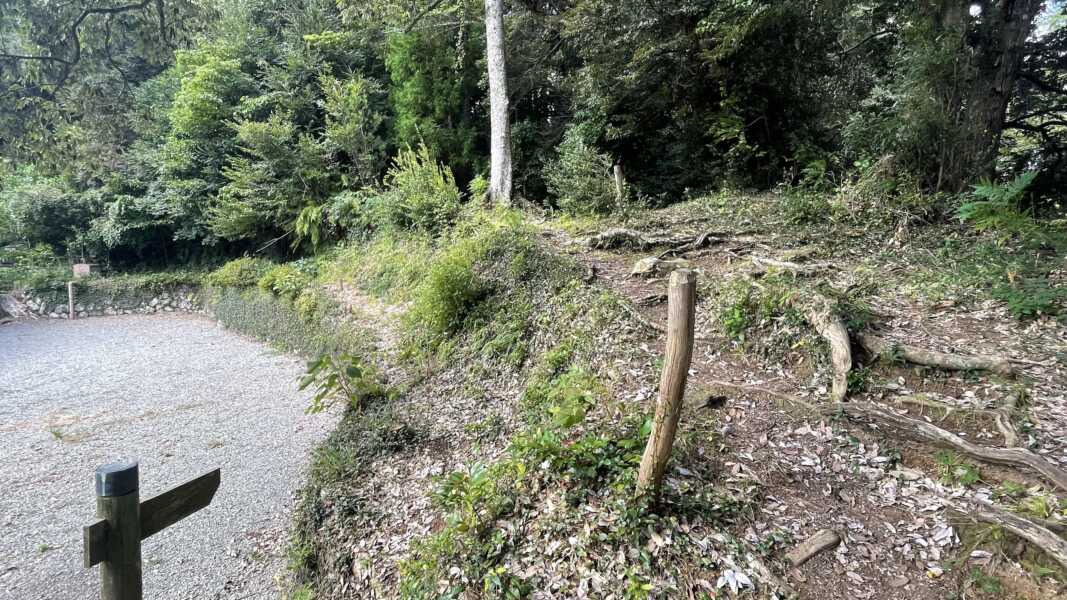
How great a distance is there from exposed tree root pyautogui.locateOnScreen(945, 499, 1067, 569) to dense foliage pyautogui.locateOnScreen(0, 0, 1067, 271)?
14.3 ft

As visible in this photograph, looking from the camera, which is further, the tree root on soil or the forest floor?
the forest floor

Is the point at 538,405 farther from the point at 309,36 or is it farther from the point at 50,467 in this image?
the point at 309,36

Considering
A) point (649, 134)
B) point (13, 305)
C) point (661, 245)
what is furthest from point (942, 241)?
point (13, 305)

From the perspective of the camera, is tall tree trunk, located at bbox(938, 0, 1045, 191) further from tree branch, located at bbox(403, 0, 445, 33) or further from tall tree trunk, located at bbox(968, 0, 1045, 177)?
tree branch, located at bbox(403, 0, 445, 33)

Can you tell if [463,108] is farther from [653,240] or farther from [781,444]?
[781,444]

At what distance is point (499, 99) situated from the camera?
9.03 m

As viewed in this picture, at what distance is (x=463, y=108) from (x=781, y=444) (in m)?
12.2

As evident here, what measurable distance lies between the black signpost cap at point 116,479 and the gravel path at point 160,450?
2.08m

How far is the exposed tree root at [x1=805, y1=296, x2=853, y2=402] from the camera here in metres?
3.05

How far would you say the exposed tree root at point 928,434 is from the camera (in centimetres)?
224

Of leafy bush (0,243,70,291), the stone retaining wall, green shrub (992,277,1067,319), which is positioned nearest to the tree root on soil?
green shrub (992,277,1067,319)

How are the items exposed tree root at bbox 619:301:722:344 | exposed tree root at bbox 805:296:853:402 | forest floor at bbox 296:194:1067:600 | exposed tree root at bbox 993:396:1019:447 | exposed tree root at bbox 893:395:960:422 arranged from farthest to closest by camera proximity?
exposed tree root at bbox 619:301:722:344 → exposed tree root at bbox 805:296:853:402 → exposed tree root at bbox 893:395:960:422 → exposed tree root at bbox 993:396:1019:447 → forest floor at bbox 296:194:1067:600

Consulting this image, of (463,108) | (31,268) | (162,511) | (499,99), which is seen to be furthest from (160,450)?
(31,268)

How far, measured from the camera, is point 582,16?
28.5 feet
